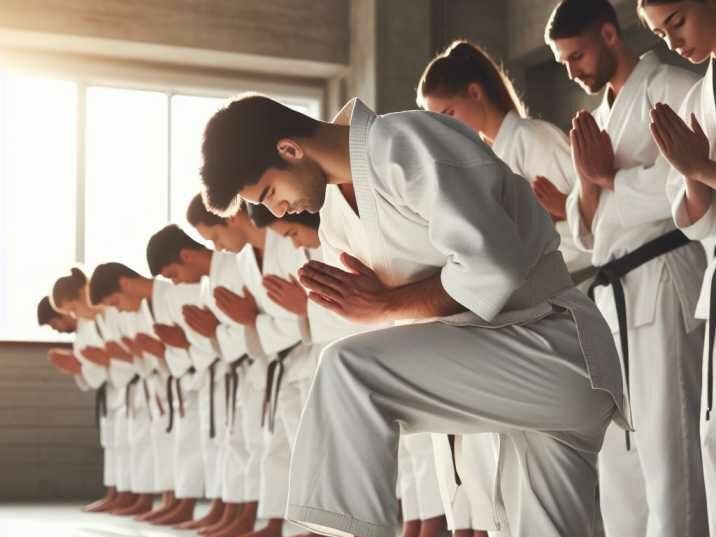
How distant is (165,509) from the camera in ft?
19.8

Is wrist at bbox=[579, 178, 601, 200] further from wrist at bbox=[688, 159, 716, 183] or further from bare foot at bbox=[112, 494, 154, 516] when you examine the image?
bare foot at bbox=[112, 494, 154, 516]

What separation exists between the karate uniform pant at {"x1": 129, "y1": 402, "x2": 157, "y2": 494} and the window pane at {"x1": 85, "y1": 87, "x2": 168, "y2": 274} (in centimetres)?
224

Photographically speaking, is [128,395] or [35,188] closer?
[128,395]

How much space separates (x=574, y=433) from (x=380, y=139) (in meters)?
0.73

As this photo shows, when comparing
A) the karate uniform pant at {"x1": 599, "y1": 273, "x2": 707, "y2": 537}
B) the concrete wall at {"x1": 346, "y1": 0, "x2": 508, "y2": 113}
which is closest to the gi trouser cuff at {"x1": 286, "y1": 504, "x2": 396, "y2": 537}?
the karate uniform pant at {"x1": 599, "y1": 273, "x2": 707, "y2": 537}

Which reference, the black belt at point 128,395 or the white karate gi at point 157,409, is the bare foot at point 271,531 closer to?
the white karate gi at point 157,409

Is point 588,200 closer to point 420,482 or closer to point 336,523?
point 420,482

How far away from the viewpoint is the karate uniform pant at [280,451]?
4.72 meters

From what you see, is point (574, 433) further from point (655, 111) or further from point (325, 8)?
point (325, 8)

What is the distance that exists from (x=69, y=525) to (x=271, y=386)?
158 cm

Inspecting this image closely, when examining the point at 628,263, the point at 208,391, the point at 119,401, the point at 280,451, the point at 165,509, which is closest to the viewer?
the point at 628,263

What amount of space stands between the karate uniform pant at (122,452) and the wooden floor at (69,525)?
1.06ft

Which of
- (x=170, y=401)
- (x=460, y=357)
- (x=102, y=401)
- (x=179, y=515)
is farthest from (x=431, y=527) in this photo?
(x=102, y=401)

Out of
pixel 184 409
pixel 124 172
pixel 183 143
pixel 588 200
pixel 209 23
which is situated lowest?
pixel 184 409
